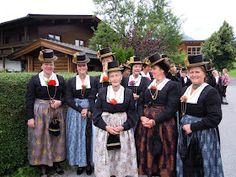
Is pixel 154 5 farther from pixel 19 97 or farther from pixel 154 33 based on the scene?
pixel 19 97

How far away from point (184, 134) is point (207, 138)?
326mm

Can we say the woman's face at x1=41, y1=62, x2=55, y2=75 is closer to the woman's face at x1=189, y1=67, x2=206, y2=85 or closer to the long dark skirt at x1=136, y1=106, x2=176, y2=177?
the long dark skirt at x1=136, y1=106, x2=176, y2=177

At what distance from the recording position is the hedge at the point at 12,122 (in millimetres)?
4566

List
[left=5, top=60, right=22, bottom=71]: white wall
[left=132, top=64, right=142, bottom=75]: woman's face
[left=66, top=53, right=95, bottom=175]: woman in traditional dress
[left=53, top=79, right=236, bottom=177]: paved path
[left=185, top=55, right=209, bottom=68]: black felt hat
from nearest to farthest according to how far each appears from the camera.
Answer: [left=185, top=55, right=209, bottom=68]: black felt hat
[left=66, top=53, right=95, bottom=175]: woman in traditional dress
[left=53, top=79, right=236, bottom=177]: paved path
[left=132, top=64, right=142, bottom=75]: woman's face
[left=5, top=60, right=22, bottom=71]: white wall

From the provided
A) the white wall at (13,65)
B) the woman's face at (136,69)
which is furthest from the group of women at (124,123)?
the white wall at (13,65)

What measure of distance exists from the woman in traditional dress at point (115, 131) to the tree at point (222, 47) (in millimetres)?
35955

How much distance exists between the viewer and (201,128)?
3705mm

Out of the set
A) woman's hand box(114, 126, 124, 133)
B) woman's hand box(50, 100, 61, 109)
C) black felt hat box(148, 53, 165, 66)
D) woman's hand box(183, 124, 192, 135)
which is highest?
black felt hat box(148, 53, 165, 66)

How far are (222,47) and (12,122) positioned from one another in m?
36.9

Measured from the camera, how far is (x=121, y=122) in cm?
428

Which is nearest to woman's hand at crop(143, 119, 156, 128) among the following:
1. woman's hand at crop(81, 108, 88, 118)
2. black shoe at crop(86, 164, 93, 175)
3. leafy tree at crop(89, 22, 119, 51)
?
woman's hand at crop(81, 108, 88, 118)

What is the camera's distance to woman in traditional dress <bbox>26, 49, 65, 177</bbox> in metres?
4.69

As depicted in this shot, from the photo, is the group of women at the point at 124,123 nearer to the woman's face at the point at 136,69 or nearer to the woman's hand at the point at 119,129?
the woman's hand at the point at 119,129

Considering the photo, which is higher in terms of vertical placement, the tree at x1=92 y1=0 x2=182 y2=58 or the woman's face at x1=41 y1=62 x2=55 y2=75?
the tree at x1=92 y1=0 x2=182 y2=58
